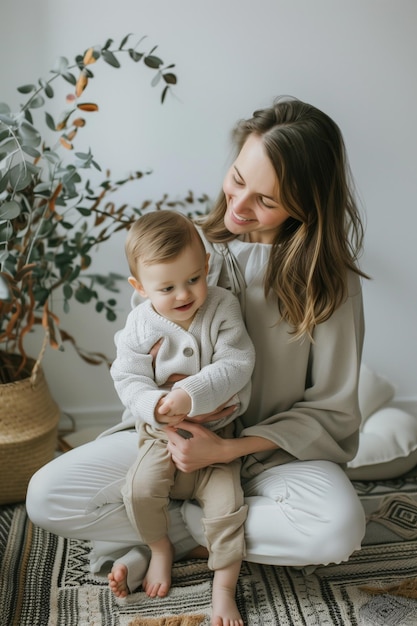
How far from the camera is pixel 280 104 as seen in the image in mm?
1641

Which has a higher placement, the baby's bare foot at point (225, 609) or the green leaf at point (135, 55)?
the green leaf at point (135, 55)

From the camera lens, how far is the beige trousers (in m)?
1.61

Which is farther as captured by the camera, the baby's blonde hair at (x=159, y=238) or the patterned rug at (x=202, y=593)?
the patterned rug at (x=202, y=593)

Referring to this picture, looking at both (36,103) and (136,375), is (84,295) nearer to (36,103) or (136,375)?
(36,103)

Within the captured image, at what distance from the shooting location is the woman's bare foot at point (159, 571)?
1680 mm

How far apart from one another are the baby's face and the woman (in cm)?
19

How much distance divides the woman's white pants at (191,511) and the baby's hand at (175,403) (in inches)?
11.5

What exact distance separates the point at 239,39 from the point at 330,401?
3.93 ft

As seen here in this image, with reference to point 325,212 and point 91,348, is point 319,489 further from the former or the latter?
point 91,348

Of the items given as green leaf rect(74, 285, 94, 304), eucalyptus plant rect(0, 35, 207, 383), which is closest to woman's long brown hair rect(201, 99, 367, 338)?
eucalyptus plant rect(0, 35, 207, 383)

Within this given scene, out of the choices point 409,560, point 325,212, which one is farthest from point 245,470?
point 325,212

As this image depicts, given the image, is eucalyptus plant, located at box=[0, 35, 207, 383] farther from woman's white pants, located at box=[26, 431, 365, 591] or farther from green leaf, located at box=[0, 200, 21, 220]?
woman's white pants, located at box=[26, 431, 365, 591]

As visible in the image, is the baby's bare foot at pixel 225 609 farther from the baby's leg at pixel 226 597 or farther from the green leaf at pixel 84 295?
the green leaf at pixel 84 295

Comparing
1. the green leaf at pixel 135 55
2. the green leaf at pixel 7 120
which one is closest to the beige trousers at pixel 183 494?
the green leaf at pixel 7 120
